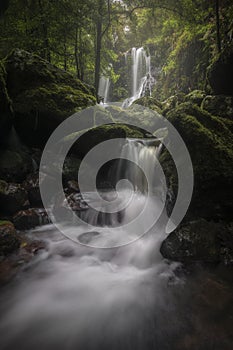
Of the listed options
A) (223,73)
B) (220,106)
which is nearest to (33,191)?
(220,106)

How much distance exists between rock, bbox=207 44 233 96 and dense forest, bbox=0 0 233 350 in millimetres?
40

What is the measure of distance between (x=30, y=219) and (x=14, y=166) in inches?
71.8

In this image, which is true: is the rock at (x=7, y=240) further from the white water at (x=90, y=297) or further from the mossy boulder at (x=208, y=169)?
the mossy boulder at (x=208, y=169)

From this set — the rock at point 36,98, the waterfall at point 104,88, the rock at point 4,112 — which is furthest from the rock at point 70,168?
the waterfall at point 104,88

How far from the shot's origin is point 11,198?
4.79 metres

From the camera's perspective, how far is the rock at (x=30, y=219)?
15.0 feet

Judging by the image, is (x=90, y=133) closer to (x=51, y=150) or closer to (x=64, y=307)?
(x=51, y=150)

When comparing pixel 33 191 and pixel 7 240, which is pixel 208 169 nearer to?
pixel 7 240

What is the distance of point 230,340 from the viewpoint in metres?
2.01

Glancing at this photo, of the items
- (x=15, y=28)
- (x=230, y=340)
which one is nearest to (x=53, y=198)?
(x=230, y=340)

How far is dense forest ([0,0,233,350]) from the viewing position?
237 centimetres

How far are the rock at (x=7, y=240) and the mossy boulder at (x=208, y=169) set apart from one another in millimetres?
3034

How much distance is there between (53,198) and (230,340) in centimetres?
448

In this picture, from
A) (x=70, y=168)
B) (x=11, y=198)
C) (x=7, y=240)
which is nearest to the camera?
(x=7, y=240)
